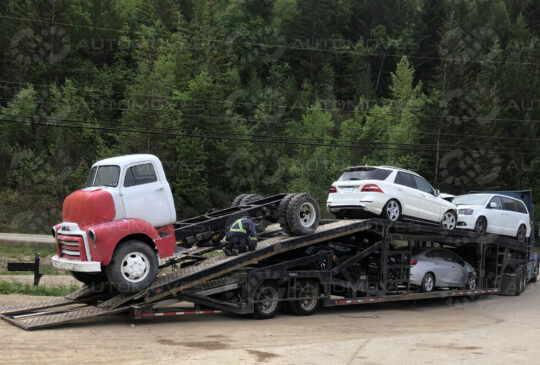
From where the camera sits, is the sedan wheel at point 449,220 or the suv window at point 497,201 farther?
the suv window at point 497,201

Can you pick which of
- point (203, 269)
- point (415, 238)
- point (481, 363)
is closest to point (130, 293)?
point (203, 269)

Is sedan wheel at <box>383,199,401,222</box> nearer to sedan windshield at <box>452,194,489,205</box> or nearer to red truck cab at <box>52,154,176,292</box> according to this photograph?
sedan windshield at <box>452,194,489,205</box>

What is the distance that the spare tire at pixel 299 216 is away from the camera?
12.4 m

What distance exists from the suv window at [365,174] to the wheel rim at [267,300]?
3.65 meters

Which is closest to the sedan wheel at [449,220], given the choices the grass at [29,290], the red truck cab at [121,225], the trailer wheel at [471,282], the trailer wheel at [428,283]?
the trailer wheel at [428,283]

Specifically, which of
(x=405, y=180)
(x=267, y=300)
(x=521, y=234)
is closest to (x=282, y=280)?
(x=267, y=300)

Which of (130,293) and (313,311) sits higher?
(130,293)

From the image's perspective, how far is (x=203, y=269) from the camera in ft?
37.3

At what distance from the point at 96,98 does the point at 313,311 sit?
134 ft

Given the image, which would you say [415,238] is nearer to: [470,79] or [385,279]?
[385,279]

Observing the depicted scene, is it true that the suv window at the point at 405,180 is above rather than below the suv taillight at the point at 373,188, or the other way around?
above

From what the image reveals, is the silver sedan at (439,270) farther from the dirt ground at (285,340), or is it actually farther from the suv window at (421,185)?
the suv window at (421,185)

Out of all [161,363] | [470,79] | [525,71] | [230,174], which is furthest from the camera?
[525,71]

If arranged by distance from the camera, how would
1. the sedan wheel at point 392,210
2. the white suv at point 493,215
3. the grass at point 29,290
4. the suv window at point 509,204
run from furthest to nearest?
the suv window at point 509,204
the white suv at point 493,215
the grass at point 29,290
the sedan wheel at point 392,210
